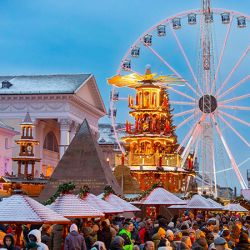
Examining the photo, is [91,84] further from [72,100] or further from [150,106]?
[150,106]

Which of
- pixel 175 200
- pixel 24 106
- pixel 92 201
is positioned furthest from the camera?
pixel 24 106

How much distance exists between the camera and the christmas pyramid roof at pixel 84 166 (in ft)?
89.2

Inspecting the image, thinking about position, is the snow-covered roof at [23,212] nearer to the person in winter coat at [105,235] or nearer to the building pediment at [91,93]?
the person in winter coat at [105,235]

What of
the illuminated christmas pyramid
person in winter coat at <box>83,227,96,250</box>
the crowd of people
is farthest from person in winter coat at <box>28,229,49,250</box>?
the illuminated christmas pyramid

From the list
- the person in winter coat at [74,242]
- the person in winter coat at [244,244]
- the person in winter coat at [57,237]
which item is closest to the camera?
the person in winter coat at [244,244]

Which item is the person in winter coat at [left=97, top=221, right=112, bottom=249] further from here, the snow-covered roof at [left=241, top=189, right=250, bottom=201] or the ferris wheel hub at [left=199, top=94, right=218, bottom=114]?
the ferris wheel hub at [left=199, top=94, right=218, bottom=114]

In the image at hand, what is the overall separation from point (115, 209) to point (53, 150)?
2656 inches

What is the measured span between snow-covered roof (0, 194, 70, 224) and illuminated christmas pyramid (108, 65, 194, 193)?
31.0 meters

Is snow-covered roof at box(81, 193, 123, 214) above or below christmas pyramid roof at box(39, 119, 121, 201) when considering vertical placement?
below

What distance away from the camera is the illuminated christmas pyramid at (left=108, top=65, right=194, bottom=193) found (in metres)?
45.1

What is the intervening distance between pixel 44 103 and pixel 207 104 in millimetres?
32102

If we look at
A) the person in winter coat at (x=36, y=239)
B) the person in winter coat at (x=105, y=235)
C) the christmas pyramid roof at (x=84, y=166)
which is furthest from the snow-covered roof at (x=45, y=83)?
the person in winter coat at (x=36, y=239)

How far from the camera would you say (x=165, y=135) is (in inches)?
1881

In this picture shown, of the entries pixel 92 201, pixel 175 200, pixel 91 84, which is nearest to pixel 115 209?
pixel 92 201
